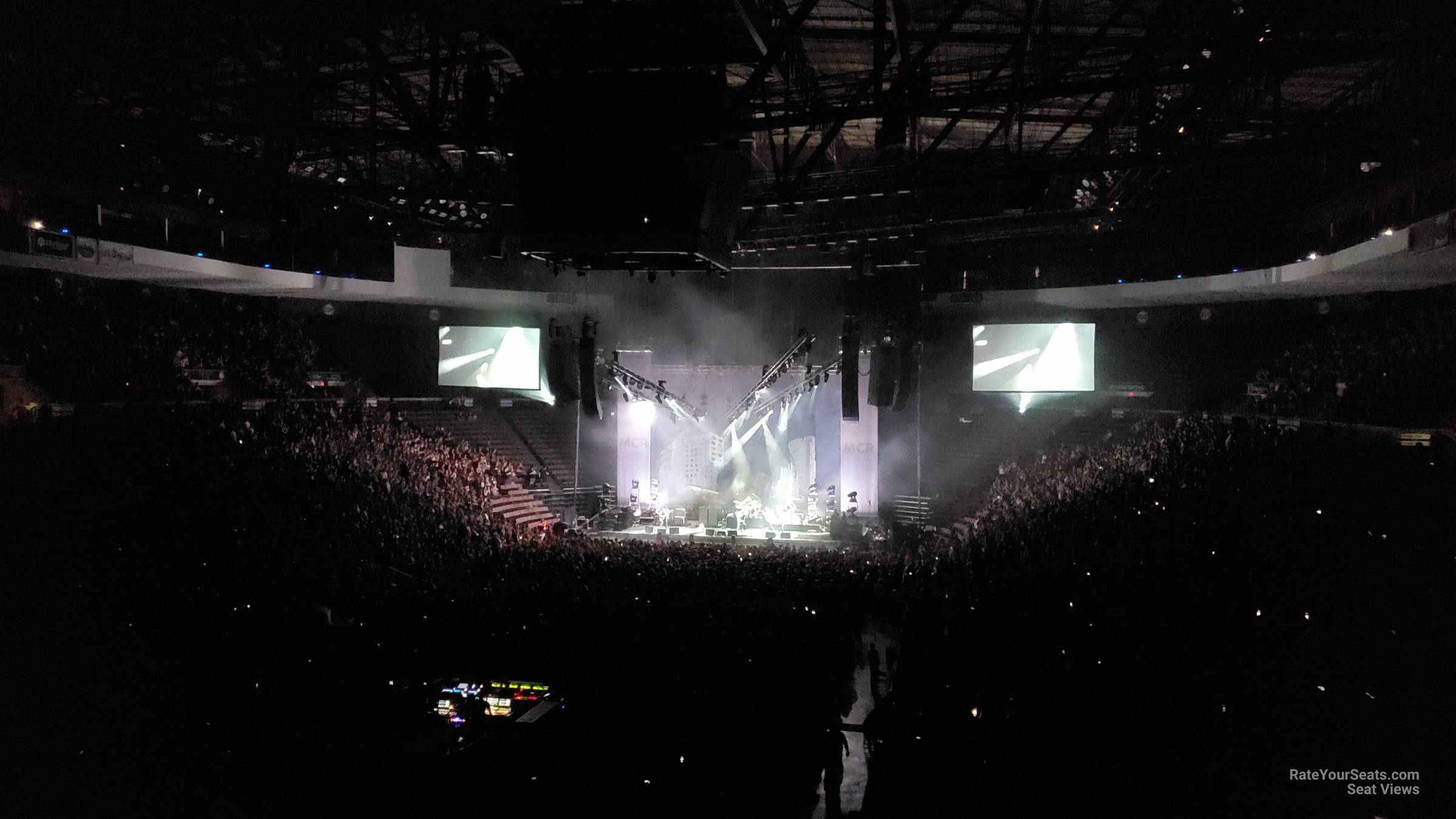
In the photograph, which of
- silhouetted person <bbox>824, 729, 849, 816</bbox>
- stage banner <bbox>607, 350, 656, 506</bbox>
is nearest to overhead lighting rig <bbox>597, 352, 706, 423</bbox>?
stage banner <bbox>607, 350, 656, 506</bbox>

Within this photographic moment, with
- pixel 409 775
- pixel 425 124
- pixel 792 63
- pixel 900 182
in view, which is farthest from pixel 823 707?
pixel 792 63

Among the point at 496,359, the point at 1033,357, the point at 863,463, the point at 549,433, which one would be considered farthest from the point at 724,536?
the point at 1033,357

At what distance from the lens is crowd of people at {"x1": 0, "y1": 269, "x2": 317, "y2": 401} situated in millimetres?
15688

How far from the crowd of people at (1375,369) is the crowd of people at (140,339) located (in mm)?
22774

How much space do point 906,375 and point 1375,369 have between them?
8841mm

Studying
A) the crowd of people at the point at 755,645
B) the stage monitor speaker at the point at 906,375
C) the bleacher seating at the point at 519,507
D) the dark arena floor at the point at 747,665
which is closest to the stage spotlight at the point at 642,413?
the bleacher seating at the point at 519,507

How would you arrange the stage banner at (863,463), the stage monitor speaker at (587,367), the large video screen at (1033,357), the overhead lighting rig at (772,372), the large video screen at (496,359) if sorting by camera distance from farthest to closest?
the large video screen at (496,359) → the stage banner at (863,463) → the large video screen at (1033,357) → the overhead lighting rig at (772,372) → the stage monitor speaker at (587,367)

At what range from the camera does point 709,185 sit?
7.39 metres

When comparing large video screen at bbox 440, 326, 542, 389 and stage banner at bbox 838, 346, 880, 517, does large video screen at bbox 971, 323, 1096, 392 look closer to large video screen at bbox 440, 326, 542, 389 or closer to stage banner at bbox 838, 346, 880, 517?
stage banner at bbox 838, 346, 880, 517

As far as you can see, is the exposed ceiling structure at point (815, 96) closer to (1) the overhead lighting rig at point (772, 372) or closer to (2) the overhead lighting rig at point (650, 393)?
(1) the overhead lighting rig at point (772, 372)

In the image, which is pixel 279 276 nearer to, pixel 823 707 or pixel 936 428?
pixel 936 428

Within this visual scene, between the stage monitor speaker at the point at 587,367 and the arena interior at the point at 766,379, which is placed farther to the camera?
the stage monitor speaker at the point at 587,367

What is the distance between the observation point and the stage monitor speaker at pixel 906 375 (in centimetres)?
1487

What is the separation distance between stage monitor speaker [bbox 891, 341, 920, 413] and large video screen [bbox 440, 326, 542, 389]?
1223cm
